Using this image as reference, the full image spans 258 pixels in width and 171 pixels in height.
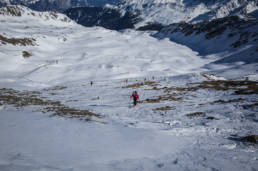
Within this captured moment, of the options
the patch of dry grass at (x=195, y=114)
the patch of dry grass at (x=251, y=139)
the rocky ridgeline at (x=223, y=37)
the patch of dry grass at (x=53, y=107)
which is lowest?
the patch of dry grass at (x=251, y=139)

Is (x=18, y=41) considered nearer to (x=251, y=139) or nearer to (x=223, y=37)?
(x=223, y=37)

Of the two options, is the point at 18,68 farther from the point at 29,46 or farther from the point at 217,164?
the point at 217,164

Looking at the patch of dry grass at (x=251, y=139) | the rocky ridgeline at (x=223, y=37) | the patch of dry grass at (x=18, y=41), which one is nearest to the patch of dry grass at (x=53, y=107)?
the patch of dry grass at (x=251, y=139)

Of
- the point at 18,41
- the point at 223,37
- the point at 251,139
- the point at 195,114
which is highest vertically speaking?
the point at 18,41

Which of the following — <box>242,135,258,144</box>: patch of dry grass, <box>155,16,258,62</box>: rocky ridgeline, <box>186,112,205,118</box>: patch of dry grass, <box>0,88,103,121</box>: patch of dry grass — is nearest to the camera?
<box>242,135,258,144</box>: patch of dry grass

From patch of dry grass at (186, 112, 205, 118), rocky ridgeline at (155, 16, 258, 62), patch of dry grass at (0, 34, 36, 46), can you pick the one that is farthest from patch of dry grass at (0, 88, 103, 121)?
patch of dry grass at (0, 34, 36, 46)

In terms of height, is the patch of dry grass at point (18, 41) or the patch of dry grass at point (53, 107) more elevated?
the patch of dry grass at point (18, 41)

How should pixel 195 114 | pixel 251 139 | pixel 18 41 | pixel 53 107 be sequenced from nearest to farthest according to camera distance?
pixel 251 139, pixel 195 114, pixel 53 107, pixel 18 41

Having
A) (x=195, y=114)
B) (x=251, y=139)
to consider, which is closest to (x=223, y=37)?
(x=195, y=114)

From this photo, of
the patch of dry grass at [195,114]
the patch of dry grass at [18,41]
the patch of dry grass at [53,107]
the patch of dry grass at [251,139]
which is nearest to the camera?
the patch of dry grass at [251,139]

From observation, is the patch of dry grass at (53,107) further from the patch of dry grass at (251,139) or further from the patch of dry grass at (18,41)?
the patch of dry grass at (18,41)

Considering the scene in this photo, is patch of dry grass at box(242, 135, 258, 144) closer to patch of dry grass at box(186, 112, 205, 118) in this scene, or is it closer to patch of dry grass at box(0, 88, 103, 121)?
patch of dry grass at box(186, 112, 205, 118)

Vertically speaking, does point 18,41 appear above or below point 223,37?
above

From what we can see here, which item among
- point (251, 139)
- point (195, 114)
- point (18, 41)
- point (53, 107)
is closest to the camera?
point (251, 139)
